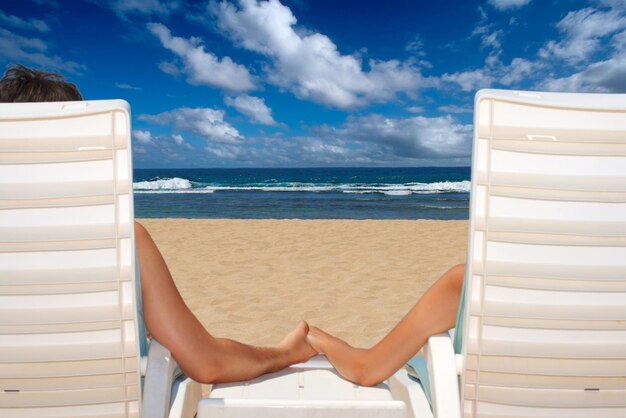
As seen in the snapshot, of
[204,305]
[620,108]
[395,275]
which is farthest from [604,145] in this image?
[395,275]

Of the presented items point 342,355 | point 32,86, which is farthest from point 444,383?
point 32,86

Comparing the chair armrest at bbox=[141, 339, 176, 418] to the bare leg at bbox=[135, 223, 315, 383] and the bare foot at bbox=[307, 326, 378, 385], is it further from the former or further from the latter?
the bare foot at bbox=[307, 326, 378, 385]

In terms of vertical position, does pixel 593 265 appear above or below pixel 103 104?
below

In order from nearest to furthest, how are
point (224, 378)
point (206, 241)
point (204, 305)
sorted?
1. point (224, 378)
2. point (204, 305)
3. point (206, 241)

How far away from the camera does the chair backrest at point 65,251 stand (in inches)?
44.1

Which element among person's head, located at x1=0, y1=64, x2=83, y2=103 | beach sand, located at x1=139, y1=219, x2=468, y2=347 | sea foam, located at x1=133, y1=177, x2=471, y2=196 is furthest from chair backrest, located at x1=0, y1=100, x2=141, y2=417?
sea foam, located at x1=133, y1=177, x2=471, y2=196

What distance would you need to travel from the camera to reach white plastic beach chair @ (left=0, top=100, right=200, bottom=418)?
112 centimetres

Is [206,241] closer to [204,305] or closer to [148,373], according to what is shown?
[204,305]

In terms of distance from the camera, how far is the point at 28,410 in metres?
1.31

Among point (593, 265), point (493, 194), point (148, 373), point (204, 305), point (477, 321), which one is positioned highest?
point (493, 194)

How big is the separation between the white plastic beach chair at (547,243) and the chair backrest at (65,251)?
2.75 ft

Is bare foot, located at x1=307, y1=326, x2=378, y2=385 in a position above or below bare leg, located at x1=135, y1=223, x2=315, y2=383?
below

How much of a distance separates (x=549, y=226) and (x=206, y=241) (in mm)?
7259

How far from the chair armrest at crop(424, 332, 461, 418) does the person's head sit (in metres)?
1.42
